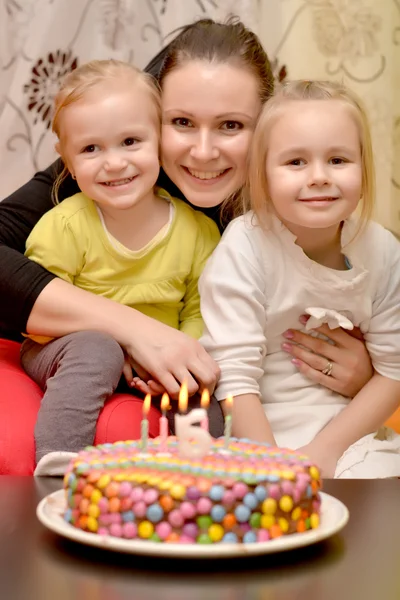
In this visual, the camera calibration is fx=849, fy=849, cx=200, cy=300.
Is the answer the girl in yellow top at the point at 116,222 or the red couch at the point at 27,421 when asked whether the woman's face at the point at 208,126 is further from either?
the red couch at the point at 27,421

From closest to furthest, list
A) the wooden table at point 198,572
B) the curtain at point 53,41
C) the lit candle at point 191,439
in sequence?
1. the wooden table at point 198,572
2. the lit candle at point 191,439
3. the curtain at point 53,41

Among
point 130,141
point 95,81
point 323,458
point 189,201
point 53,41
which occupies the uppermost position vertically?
point 53,41

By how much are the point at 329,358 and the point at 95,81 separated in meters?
0.72

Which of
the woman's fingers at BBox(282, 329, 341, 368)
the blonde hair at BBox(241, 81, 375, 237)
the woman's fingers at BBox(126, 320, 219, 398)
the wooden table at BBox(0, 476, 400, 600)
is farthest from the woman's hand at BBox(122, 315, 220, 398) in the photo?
the wooden table at BBox(0, 476, 400, 600)

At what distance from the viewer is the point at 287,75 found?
2.44 meters

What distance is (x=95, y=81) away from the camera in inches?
66.6

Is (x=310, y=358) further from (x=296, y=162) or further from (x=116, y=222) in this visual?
(x=116, y=222)

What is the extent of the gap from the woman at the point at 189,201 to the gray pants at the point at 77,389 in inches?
1.7

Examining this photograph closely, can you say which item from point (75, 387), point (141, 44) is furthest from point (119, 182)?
point (141, 44)

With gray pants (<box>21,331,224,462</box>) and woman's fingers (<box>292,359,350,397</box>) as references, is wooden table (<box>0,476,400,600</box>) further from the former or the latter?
woman's fingers (<box>292,359,350,397</box>)

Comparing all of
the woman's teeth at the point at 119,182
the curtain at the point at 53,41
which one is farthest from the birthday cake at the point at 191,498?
the curtain at the point at 53,41

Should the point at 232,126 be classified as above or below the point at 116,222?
above

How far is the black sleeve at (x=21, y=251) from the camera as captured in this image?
Result: 163cm

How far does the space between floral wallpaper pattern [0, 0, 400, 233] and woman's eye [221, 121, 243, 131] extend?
0.77m
